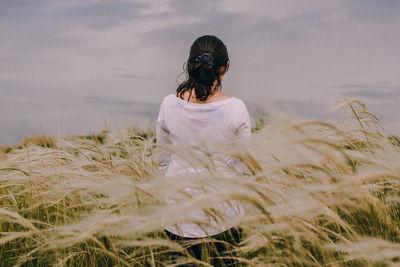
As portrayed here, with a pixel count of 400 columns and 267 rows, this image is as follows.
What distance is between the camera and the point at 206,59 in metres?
2.14

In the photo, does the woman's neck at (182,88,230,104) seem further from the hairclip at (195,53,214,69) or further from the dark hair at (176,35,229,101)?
the hairclip at (195,53,214,69)

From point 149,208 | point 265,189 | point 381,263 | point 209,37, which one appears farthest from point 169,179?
point 209,37

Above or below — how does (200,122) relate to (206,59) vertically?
below

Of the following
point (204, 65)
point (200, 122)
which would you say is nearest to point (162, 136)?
point (200, 122)

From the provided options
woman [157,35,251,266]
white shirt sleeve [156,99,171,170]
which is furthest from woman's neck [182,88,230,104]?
white shirt sleeve [156,99,171,170]

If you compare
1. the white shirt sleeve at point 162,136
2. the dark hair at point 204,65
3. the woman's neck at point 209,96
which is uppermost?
the dark hair at point 204,65

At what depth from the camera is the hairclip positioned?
2143 mm

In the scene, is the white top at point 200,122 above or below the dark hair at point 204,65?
below

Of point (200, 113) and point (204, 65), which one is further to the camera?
point (204, 65)

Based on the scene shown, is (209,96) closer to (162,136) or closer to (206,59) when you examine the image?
(206,59)

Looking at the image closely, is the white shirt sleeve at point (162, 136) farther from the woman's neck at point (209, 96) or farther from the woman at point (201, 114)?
the woman's neck at point (209, 96)

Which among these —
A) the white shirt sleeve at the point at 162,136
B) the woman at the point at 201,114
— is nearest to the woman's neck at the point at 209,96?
the woman at the point at 201,114

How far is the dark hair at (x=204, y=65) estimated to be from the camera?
2.14m

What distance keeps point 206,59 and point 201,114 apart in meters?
0.35
